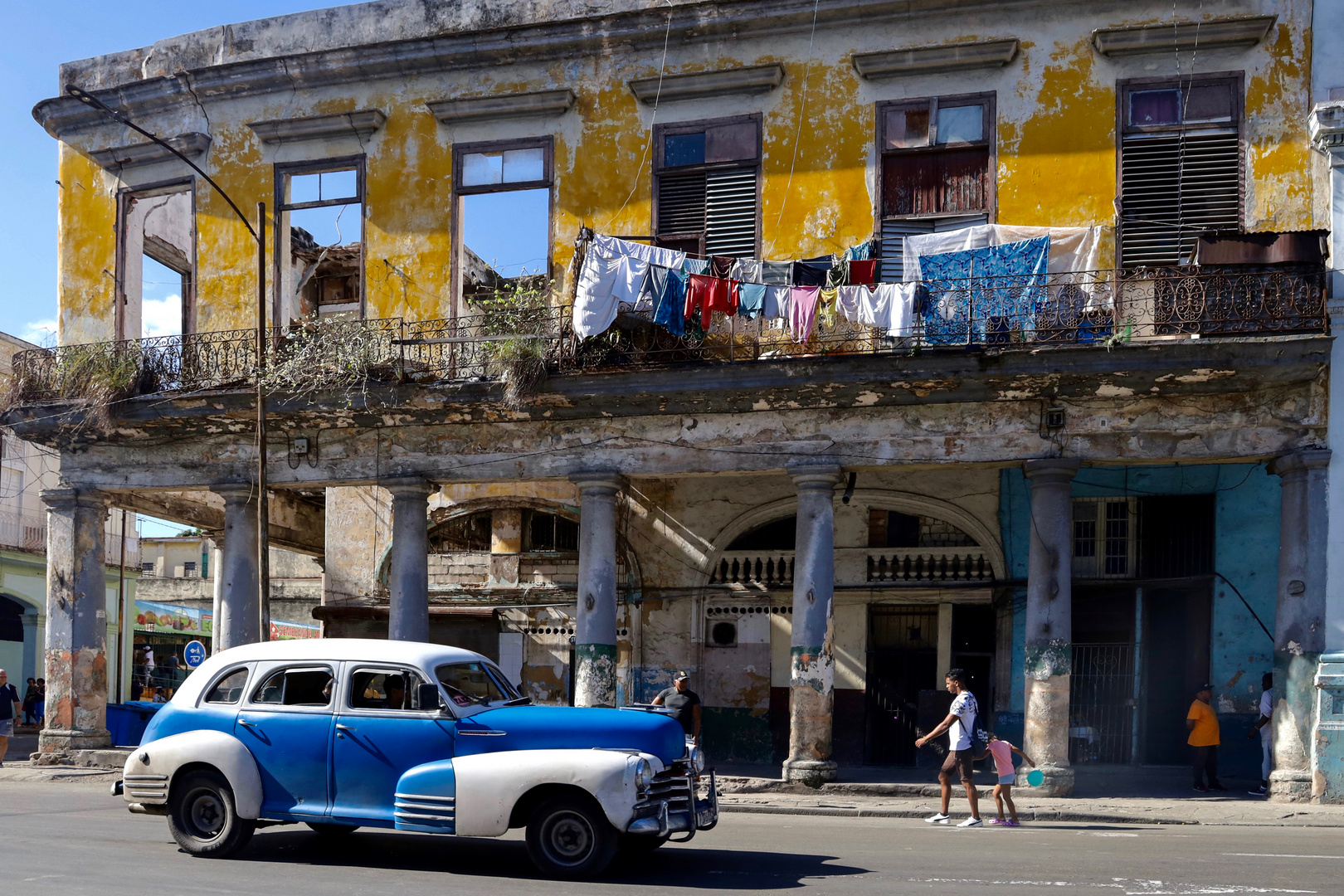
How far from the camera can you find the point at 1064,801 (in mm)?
15344

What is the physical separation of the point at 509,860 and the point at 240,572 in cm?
1026

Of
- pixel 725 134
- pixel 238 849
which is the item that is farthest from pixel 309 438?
pixel 238 849

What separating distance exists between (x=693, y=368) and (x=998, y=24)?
6.14 m

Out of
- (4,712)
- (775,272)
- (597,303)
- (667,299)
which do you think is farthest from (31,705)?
(775,272)

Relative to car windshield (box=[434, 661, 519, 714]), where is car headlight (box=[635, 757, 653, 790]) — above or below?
below

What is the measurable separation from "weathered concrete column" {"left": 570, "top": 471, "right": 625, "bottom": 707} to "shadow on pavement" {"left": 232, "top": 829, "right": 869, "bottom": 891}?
5767 millimetres

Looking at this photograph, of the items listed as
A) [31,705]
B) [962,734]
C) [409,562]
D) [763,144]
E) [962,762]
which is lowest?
[31,705]

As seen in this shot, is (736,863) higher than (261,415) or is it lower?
lower

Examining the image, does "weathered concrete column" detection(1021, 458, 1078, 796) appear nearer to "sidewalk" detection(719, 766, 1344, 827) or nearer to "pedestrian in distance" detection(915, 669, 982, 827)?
"sidewalk" detection(719, 766, 1344, 827)

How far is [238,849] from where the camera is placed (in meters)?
10.5

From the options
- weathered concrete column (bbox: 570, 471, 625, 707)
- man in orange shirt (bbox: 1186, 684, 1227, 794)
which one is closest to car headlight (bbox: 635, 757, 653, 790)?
weathered concrete column (bbox: 570, 471, 625, 707)

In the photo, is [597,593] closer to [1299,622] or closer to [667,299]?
[667,299]

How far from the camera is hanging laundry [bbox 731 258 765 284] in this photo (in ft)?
56.8

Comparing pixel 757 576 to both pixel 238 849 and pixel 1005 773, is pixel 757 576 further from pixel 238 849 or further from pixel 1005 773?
pixel 238 849
